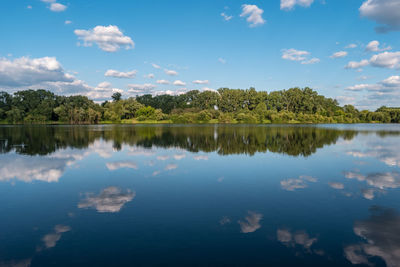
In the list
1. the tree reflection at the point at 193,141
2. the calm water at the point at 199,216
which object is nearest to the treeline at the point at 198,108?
the tree reflection at the point at 193,141

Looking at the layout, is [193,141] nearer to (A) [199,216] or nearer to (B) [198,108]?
(A) [199,216]

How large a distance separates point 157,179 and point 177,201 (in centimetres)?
429

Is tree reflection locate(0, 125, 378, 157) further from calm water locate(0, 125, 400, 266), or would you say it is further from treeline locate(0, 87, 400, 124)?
treeline locate(0, 87, 400, 124)

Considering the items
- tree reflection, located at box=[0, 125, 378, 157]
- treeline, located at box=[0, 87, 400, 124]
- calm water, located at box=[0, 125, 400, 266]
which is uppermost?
treeline, located at box=[0, 87, 400, 124]

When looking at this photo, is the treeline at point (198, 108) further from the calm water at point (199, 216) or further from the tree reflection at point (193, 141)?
the calm water at point (199, 216)

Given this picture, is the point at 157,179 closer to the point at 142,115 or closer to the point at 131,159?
the point at 131,159

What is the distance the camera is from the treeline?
13262 centimetres

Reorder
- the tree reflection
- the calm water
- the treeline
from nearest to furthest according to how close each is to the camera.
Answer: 1. the calm water
2. the tree reflection
3. the treeline

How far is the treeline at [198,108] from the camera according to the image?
435 ft

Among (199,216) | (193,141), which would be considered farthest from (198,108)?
(199,216)

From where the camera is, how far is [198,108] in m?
158

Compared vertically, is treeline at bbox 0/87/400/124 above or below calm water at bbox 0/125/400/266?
above

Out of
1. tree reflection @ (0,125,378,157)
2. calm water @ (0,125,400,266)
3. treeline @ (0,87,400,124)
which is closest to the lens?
calm water @ (0,125,400,266)

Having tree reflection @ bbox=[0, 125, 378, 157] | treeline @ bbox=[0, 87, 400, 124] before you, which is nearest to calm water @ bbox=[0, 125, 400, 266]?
tree reflection @ bbox=[0, 125, 378, 157]
